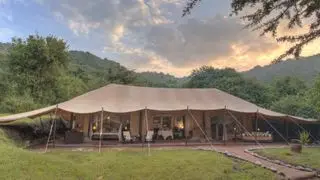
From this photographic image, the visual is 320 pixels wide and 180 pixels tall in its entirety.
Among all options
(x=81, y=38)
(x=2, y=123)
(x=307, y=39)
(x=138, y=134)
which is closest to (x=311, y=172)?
(x=307, y=39)

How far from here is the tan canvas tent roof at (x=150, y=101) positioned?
17.9 meters

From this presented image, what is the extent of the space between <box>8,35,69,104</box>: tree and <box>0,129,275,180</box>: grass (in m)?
17.5

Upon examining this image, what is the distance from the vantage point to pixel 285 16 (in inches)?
180

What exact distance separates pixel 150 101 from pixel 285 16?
52.1ft

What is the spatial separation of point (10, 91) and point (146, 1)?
1882 cm

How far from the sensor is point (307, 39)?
428 centimetres

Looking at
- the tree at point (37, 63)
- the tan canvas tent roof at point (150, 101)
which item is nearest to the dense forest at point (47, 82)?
the tree at point (37, 63)

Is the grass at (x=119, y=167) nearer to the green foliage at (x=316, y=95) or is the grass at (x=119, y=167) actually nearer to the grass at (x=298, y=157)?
the grass at (x=298, y=157)

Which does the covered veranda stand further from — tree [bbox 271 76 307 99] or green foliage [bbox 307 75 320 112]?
tree [bbox 271 76 307 99]

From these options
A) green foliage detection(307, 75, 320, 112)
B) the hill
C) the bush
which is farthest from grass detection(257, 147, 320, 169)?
the hill

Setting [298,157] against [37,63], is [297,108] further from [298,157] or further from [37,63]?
[37,63]

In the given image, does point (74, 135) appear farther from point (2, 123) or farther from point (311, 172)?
point (311, 172)

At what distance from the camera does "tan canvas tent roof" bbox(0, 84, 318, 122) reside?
17916 millimetres

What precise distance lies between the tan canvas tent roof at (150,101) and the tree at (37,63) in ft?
34.0
